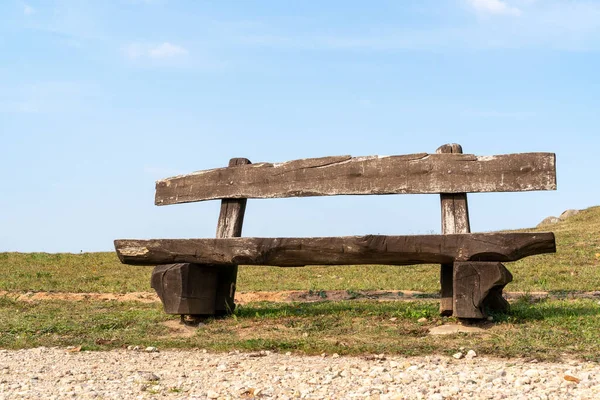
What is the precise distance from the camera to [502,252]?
8.65 metres

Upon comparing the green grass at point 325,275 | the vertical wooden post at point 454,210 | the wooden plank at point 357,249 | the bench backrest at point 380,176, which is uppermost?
the bench backrest at point 380,176

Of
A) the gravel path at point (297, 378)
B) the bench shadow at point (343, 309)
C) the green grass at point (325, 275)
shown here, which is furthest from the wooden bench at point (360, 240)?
the green grass at point (325, 275)

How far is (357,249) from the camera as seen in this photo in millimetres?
9094

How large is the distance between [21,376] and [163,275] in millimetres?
3047

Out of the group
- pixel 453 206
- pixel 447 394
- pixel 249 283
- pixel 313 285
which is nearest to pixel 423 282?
pixel 313 285

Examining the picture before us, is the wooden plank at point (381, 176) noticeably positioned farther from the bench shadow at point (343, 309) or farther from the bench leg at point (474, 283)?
the bench shadow at point (343, 309)

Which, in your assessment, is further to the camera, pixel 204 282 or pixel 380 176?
pixel 204 282

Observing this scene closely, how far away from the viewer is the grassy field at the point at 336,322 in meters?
8.17

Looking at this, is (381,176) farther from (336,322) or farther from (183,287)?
(183,287)

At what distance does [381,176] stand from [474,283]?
6.62 ft

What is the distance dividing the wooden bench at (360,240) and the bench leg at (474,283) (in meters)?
0.01

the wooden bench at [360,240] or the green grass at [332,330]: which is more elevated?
the wooden bench at [360,240]

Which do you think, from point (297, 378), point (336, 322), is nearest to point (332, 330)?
point (336, 322)

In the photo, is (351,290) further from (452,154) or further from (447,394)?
(447,394)
